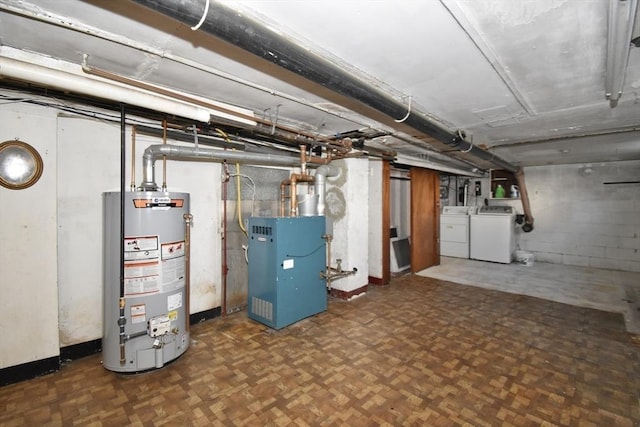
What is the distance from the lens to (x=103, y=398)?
2.02 meters

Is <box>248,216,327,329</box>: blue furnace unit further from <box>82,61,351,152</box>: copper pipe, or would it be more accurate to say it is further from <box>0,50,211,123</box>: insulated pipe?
<box>0,50,211,123</box>: insulated pipe

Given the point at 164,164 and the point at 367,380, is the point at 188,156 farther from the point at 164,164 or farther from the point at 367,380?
the point at 367,380

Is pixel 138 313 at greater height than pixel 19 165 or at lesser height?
lesser

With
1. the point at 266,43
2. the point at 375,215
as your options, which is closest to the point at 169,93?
the point at 266,43

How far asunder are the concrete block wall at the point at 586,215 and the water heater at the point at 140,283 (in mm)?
7993

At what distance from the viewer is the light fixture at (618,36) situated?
1258mm

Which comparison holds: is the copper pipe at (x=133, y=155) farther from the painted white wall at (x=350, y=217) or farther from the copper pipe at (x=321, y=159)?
the painted white wall at (x=350, y=217)

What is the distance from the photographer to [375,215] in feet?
16.0

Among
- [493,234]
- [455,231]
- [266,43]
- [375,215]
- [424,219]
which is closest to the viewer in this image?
[266,43]

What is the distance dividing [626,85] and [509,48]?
1373 millimetres

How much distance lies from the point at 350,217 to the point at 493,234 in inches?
174

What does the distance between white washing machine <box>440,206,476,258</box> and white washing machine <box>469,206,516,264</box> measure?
13 centimetres

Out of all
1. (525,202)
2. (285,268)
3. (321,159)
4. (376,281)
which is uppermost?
(321,159)

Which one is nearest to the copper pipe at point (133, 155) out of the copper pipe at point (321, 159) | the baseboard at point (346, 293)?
the copper pipe at point (321, 159)
